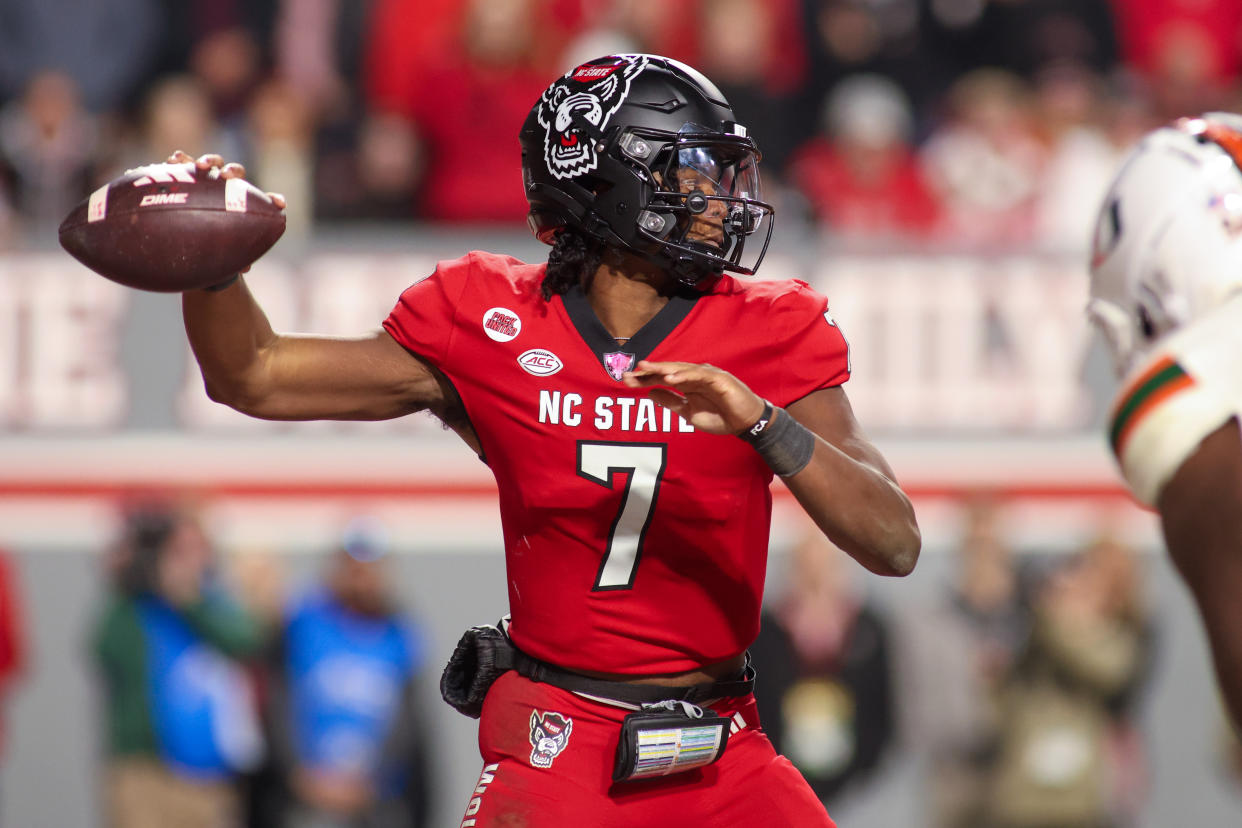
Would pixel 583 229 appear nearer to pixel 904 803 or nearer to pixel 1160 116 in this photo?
pixel 904 803

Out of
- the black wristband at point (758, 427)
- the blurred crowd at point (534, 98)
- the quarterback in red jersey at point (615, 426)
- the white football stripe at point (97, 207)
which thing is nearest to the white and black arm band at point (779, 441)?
the black wristband at point (758, 427)

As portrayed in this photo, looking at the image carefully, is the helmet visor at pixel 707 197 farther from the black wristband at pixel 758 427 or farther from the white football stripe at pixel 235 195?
the white football stripe at pixel 235 195

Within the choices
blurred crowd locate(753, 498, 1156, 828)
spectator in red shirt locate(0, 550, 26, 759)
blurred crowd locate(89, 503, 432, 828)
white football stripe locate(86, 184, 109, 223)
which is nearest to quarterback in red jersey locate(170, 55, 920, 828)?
white football stripe locate(86, 184, 109, 223)

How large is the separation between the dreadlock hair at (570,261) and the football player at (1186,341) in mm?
1038

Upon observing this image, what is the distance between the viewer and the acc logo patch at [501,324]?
3.20 m

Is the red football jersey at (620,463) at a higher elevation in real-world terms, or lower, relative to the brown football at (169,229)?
lower

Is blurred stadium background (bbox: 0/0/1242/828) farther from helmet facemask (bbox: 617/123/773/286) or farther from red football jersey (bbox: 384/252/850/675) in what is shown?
helmet facemask (bbox: 617/123/773/286)

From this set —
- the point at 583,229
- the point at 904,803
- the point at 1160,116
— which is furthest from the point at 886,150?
the point at 583,229

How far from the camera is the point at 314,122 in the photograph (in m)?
8.04

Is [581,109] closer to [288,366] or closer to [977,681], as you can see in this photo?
[288,366]

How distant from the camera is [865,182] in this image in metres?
8.05

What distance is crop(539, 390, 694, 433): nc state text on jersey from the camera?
312 centimetres

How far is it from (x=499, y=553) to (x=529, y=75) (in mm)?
2333

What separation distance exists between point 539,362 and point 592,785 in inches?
31.9
